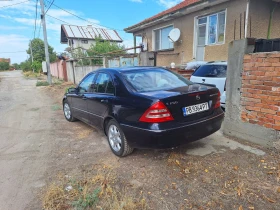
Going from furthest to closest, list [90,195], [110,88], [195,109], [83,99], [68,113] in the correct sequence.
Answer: [68,113] → [83,99] → [110,88] → [195,109] → [90,195]

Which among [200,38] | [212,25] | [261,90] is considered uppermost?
[212,25]

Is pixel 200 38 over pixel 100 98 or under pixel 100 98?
over

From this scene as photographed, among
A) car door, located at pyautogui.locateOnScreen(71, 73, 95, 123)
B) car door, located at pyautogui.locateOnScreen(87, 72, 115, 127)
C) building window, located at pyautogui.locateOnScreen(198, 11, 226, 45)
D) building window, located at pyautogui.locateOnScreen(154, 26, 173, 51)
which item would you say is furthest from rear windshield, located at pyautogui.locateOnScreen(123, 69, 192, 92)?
building window, located at pyautogui.locateOnScreen(154, 26, 173, 51)

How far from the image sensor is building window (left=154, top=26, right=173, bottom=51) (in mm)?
11516

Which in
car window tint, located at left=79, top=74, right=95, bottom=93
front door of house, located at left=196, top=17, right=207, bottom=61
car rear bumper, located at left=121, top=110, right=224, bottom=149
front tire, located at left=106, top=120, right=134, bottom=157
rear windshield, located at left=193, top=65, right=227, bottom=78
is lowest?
front tire, located at left=106, top=120, right=134, bottom=157

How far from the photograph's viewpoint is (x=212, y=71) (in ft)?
18.0

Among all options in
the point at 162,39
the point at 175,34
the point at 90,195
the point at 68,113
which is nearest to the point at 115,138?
the point at 90,195

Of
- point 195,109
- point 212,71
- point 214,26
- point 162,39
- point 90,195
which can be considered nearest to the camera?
point 90,195

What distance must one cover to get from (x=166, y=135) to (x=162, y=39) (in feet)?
34.3

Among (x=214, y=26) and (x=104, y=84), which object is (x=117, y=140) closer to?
(x=104, y=84)

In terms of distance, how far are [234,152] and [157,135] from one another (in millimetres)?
1566

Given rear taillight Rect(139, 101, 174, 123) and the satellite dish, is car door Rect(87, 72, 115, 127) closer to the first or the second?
rear taillight Rect(139, 101, 174, 123)

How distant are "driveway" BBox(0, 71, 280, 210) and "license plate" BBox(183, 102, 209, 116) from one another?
80cm

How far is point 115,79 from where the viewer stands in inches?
135
